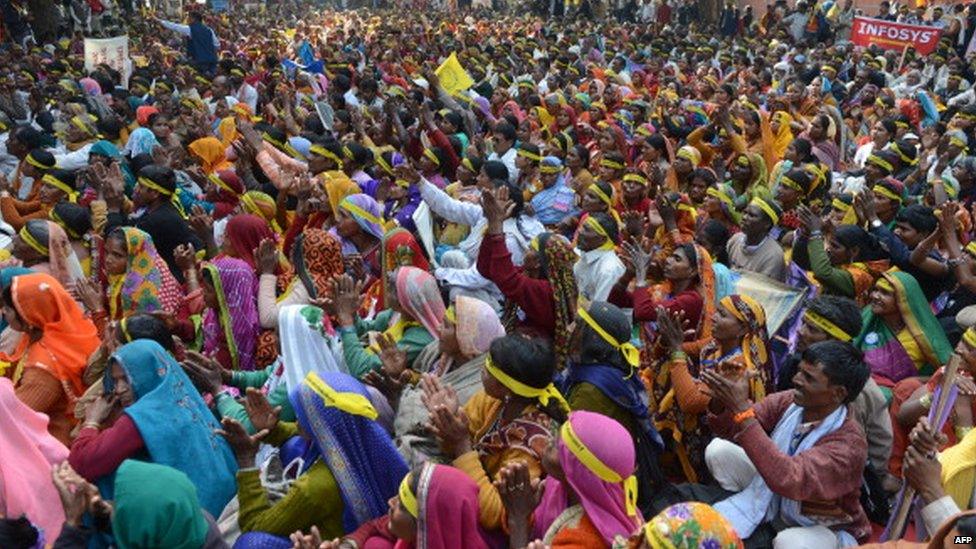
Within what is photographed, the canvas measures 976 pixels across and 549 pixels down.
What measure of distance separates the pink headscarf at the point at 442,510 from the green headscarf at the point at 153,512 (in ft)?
2.13

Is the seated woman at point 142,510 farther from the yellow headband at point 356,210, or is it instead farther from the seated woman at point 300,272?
the yellow headband at point 356,210

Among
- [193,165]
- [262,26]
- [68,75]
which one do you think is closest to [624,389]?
[193,165]

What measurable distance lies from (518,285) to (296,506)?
6.06 feet

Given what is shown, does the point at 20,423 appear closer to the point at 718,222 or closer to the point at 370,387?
the point at 370,387

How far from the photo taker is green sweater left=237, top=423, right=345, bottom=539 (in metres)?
2.84

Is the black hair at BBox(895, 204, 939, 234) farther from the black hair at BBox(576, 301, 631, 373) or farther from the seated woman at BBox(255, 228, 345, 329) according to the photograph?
the seated woman at BBox(255, 228, 345, 329)

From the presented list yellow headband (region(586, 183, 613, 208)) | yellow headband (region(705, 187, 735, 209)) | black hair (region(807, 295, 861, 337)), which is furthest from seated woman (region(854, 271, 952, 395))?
yellow headband (region(586, 183, 613, 208))

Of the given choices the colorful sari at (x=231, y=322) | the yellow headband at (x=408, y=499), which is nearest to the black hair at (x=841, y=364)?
the yellow headband at (x=408, y=499)

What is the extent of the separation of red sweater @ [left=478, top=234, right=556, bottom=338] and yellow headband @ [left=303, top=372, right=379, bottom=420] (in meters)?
1.50

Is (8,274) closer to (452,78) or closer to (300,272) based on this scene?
(300,272)

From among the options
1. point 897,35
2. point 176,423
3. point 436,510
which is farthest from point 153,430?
point 897,35

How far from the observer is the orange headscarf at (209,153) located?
7.84m

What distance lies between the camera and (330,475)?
2.89m

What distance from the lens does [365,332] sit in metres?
4.31
